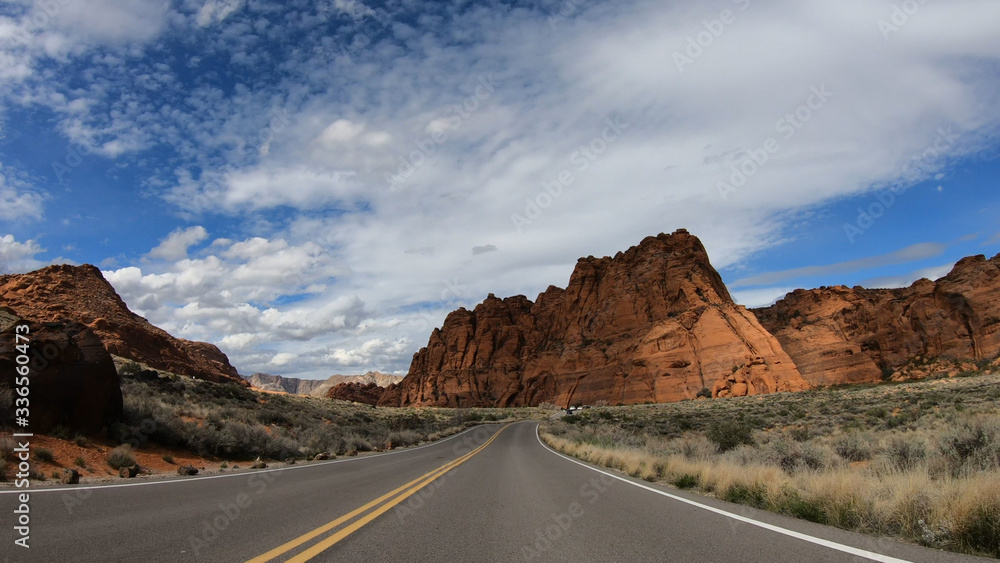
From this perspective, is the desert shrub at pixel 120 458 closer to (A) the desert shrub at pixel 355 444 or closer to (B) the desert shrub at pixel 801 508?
(A) the desert shrub at pixel 355 444

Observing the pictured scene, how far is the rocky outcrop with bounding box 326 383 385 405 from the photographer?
14339cm

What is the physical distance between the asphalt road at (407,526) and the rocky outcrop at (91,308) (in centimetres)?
4728

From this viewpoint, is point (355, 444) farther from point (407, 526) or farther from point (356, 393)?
point (356, 393)

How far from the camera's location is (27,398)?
39.9 feet

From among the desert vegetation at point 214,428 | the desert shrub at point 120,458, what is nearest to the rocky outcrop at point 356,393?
the desert vegetation at point 214,428

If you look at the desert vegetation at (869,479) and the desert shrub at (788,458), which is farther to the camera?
the desert shrub at (788,458)

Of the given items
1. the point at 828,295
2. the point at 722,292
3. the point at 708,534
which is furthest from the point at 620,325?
the point at 708,534

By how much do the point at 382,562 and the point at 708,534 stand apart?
141 inches

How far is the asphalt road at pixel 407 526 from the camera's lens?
4719mm

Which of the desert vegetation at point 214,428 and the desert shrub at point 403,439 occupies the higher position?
the desert vegetation at point 214,428

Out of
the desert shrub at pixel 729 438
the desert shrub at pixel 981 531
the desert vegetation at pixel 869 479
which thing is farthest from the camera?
the desert shrub at pixel 729 438

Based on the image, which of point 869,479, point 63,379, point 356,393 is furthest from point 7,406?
point 356,393

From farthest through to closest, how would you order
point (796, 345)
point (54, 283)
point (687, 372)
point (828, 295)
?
point (828, 295) < point (796, 345) < point (687, 372) < point (54, 283)

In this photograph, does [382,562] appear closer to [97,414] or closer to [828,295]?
[97,414]
